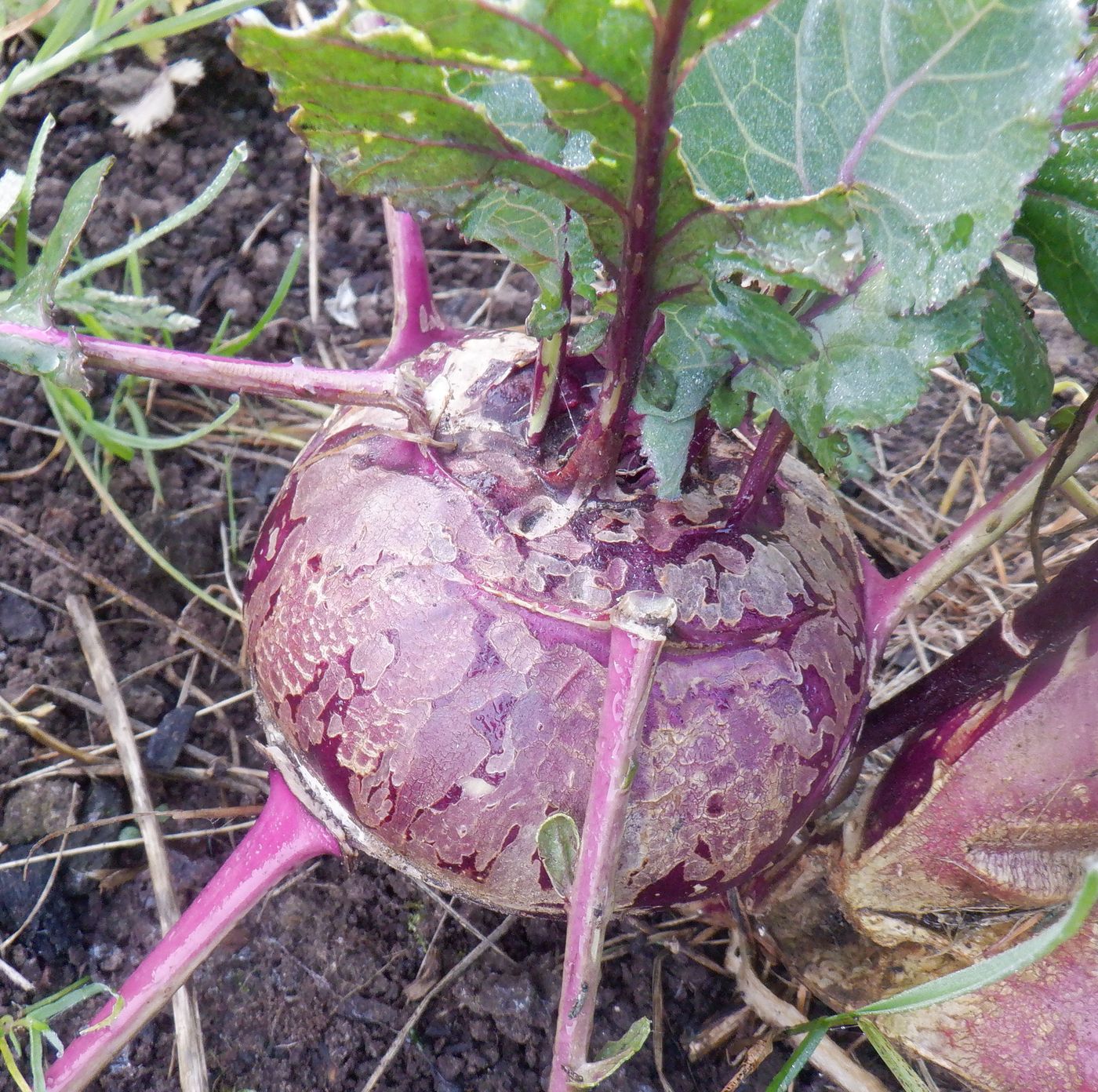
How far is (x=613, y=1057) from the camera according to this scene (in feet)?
2.42

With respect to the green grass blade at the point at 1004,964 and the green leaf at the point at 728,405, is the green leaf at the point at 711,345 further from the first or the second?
the green grass blade at the point at 1004,964

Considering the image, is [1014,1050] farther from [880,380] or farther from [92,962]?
[92,962]

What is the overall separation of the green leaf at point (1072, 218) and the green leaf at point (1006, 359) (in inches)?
1.5

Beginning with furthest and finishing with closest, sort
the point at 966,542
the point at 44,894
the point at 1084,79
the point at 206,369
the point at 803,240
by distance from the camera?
the point at 44,894
the point at 966,542
the point at 206,369
the point at 1084,79
the point at 803,240

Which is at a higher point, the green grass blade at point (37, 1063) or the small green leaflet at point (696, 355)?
the small green leaflet at point (696, 355)

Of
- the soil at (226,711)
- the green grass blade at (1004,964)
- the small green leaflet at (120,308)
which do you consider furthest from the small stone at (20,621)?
the green grass blade at (1004,964)

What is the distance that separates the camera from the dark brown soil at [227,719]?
1.30 metres

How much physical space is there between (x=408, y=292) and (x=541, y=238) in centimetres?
37

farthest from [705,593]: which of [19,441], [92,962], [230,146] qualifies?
[230,146]

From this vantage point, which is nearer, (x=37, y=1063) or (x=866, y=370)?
(x=866, y=370)

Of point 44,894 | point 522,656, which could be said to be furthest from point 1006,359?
point 44,894

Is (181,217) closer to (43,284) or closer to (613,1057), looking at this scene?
(43,284)

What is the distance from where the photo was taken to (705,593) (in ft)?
3.26

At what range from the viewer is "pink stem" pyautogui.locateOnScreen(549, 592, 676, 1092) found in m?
0.79
